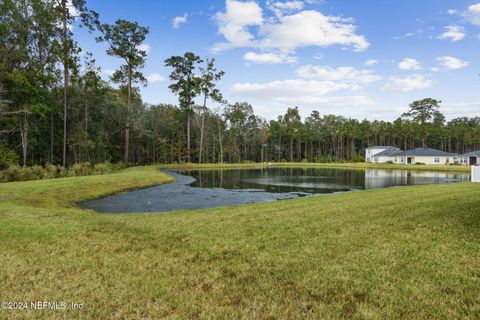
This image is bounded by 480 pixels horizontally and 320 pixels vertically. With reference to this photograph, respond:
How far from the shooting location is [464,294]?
12.6 ft

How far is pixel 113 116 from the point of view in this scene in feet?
165

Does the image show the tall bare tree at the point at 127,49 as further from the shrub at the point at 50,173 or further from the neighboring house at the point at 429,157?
the neighboring house at the point at 429,157

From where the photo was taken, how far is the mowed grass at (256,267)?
3711mm

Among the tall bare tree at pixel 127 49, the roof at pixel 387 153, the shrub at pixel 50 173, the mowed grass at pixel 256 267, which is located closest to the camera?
the mowed grass at pixel 256 267

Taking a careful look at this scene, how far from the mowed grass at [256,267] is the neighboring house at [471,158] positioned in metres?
70.2

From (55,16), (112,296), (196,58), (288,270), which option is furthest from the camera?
(196,58)

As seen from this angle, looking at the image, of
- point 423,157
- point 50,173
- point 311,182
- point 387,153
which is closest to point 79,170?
point 50,173

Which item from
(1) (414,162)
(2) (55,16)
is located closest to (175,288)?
(2) (55,16)

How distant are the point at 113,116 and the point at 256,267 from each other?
5054cm

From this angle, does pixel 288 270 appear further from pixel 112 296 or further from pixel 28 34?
pixel 28 34

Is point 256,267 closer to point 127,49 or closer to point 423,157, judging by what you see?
point 127,49

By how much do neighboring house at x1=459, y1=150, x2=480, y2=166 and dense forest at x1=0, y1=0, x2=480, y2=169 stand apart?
83.9 ft

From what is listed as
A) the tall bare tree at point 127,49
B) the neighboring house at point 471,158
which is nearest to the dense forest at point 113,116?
the tall bare tree at point 127,49

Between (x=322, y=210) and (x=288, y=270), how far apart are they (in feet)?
19.7
